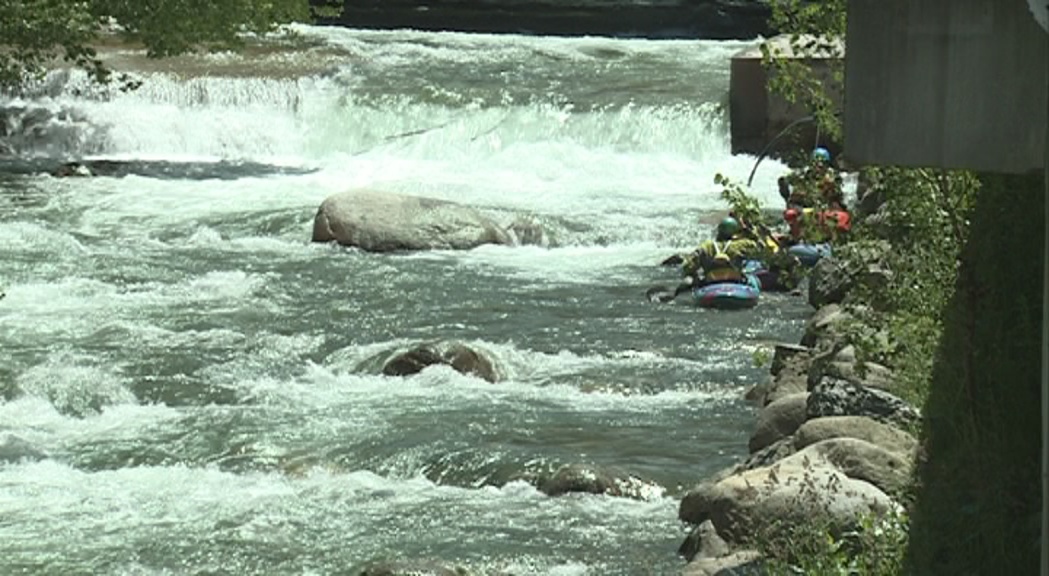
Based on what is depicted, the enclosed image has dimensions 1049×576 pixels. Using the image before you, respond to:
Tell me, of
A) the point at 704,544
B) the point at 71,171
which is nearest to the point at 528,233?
the point at 71,171

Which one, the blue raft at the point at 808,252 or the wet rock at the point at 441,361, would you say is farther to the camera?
the blue raft at the point at 808,252

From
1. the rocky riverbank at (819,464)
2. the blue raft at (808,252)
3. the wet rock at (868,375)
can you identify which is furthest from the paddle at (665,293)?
the wet rock at (868,375)

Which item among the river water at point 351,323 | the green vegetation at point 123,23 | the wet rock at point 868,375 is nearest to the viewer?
the river water at point 351,323

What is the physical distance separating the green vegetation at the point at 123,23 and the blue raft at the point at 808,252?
487 cm

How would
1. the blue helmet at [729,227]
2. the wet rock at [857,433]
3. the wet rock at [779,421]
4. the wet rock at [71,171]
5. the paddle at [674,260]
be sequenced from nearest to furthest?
the wet rock at [857,433] → the wet rock at [779,421] → the blue helmet at [729,227] → the paddle at [674,260] → the wet rock at [71,171]

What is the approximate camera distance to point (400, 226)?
19375 mm

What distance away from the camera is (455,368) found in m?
14.2

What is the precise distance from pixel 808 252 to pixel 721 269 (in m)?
0.67

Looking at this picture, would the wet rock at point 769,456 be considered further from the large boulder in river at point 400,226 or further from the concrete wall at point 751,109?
the concrete wall at point 751,109

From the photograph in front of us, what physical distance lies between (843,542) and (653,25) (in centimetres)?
2712

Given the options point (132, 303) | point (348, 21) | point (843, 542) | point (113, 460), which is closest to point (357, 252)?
point (132, 303)

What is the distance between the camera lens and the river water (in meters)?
11.0

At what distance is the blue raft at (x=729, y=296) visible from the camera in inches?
647

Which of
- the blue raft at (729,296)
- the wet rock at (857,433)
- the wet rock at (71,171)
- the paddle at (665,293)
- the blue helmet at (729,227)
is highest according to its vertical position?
the wet rock at (857,433)
